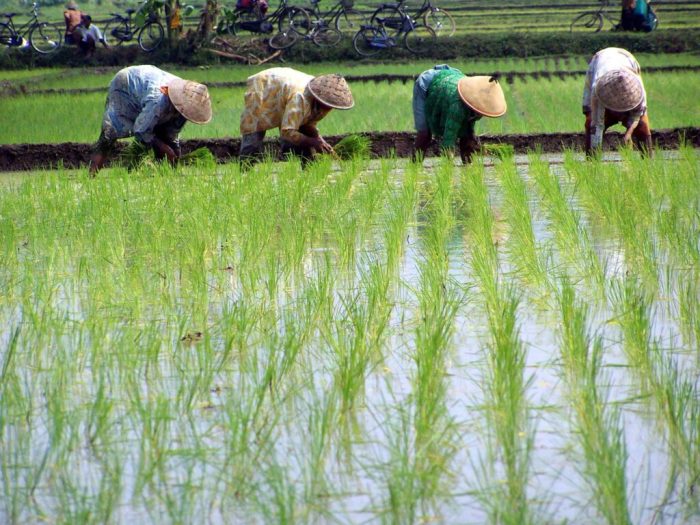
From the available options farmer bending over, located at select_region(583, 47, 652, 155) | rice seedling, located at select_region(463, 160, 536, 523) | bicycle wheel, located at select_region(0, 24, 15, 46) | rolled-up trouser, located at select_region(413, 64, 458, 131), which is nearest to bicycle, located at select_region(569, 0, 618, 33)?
bicycle wheel, located at select_region(0, 24, 15, 46)

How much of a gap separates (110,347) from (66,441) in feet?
2.41

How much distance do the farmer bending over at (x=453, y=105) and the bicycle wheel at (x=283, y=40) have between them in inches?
449

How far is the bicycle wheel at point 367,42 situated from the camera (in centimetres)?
1881

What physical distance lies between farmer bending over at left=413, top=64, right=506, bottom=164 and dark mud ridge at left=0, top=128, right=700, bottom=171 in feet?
5.08

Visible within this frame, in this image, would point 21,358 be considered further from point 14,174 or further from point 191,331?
point 14,174

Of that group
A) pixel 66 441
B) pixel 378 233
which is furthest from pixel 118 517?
pixel 378 233

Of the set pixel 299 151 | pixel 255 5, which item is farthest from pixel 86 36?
pixel 299 151

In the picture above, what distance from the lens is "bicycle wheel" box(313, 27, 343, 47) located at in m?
19.1

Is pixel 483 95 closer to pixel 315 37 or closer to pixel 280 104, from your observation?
pixel 280 104

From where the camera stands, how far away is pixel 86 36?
63.5 feet

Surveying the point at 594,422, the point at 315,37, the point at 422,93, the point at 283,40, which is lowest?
the point at 594,422

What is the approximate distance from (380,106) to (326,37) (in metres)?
7.54

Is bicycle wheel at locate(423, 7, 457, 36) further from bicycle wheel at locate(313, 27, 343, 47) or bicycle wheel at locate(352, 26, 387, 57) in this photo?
bicycle wheel at locate(313, 27, 343, 47)

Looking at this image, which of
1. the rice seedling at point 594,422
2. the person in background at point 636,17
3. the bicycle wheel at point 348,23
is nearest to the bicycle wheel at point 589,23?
the person in background at point 636,17
